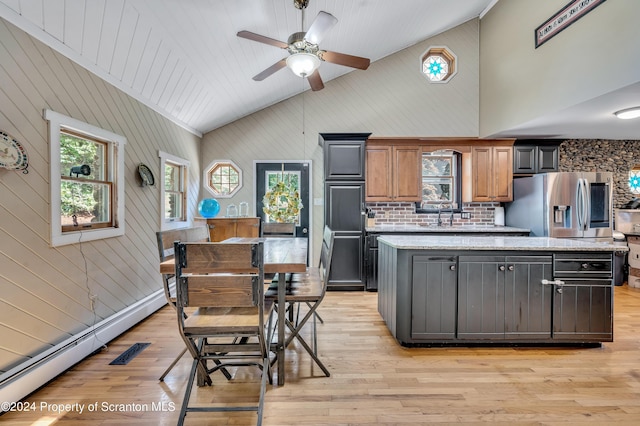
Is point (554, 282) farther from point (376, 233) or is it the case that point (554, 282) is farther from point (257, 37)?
point (257, 37)

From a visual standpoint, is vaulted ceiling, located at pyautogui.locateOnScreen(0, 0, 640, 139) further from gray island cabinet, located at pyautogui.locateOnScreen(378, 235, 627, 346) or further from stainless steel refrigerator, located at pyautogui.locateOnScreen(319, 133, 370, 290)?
gray island cabinet, located at pyautogui.locateOnScreen(378, 235, 627, 346)

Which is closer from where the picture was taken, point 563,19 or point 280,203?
point 280,203

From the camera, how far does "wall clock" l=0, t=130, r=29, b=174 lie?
5.97ft

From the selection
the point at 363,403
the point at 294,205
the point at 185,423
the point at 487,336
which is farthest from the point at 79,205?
the point at 487,336

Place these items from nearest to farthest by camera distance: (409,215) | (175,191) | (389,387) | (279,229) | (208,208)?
(389,387)
(279,229)
(175,191)
(208,208)
(409,215)

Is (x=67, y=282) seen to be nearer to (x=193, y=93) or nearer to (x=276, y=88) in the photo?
(x=193, y=93)

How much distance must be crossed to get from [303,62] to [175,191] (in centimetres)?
288

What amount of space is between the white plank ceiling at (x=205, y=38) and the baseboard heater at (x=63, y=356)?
216cm

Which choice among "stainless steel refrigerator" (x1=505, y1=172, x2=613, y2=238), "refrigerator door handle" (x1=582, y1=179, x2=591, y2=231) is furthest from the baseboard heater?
"refrigerator door handle" (x1=582, y1=179, x2=591, y2=231)

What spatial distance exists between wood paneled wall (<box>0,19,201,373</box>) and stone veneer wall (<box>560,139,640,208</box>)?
643 centimetres

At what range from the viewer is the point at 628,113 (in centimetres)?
341

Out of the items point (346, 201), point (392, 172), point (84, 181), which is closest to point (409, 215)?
point (392, 172)

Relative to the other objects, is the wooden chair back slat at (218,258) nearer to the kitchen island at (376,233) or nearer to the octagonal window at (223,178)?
the kitchen island at (376,233)

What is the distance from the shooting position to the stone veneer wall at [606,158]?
5.10 meters
